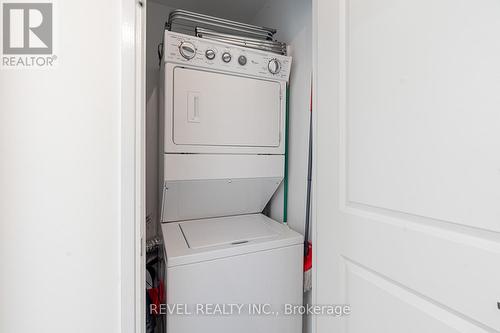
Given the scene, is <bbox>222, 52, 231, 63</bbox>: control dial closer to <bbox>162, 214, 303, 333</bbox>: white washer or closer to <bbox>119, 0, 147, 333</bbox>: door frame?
<bbox>119, 0, 147, 333</bbox>: door frame

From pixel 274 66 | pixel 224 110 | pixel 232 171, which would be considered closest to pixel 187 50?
pixel 224 110

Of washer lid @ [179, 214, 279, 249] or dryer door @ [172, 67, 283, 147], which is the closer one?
washer lid @ [179, 214, 279, 249]

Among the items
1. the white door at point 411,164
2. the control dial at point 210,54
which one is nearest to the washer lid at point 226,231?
the white door at point 411,164

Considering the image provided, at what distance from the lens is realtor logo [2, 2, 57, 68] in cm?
80

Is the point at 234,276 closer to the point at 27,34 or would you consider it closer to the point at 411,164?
the point at 411,164

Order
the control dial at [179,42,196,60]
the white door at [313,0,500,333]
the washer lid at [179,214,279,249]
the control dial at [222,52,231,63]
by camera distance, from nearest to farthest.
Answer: the white door at [313,0,500,333] < the washer lid at [179,214,279,249] < the control dial at [179,42,196,60] < the control dial at [222,52,231,63]

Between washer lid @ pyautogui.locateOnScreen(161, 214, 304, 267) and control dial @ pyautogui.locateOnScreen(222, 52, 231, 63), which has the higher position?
control dial @ pyautogui.locateOnScreen(222, 52, 231, 63)

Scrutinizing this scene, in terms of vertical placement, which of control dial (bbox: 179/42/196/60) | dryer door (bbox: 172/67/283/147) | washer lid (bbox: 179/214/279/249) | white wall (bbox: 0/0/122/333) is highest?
control dial (bbox: 179/42/196/60)

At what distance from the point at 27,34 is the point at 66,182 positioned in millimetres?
498

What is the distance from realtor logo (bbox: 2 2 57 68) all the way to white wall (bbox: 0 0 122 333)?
3 centimetres

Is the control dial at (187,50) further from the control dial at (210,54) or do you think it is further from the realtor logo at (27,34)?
the realtor logo at (27,34)

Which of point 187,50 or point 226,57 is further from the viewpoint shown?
point 226,57

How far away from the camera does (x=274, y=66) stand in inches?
77.0

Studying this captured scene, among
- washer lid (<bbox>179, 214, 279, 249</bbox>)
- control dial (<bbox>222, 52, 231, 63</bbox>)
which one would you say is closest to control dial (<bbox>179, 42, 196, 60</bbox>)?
control dial (<bbox>222, 52, 231, 63</bbox>)
